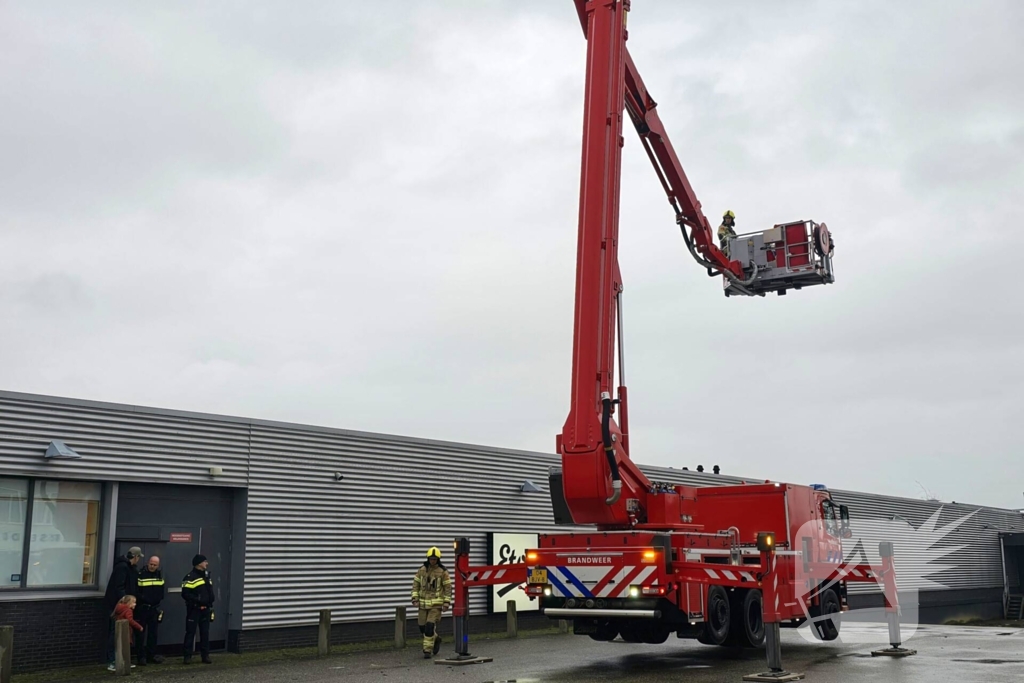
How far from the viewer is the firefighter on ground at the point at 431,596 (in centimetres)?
1609

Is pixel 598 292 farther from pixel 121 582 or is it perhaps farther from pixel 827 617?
pixel 121 582

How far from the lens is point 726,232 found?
66.4 feet

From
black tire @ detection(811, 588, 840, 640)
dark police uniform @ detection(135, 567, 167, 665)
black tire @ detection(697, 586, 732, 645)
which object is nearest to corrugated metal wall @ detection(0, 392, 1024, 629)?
dark police uniform @ detection(135, 567, 167, 665)

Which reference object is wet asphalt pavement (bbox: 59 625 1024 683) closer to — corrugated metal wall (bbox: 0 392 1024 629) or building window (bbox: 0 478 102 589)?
corrugated metal wall (bbox: 0 392 1024 629)

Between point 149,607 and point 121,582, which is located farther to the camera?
point 149,607

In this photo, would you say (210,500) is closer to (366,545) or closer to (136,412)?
(136,412)

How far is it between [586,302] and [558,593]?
4.17 meters

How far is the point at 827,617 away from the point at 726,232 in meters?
7.96

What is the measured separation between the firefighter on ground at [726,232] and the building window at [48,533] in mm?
13020

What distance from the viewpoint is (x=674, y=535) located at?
1337cm

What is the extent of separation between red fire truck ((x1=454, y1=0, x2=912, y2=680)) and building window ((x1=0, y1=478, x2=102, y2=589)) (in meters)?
6.51

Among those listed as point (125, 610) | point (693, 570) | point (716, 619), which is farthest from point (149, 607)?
point (716, 619)

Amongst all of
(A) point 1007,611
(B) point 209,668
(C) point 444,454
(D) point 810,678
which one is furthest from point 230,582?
(A) point 1007,611

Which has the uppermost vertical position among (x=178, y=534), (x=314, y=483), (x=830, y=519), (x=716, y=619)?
(x=314, y=483)
